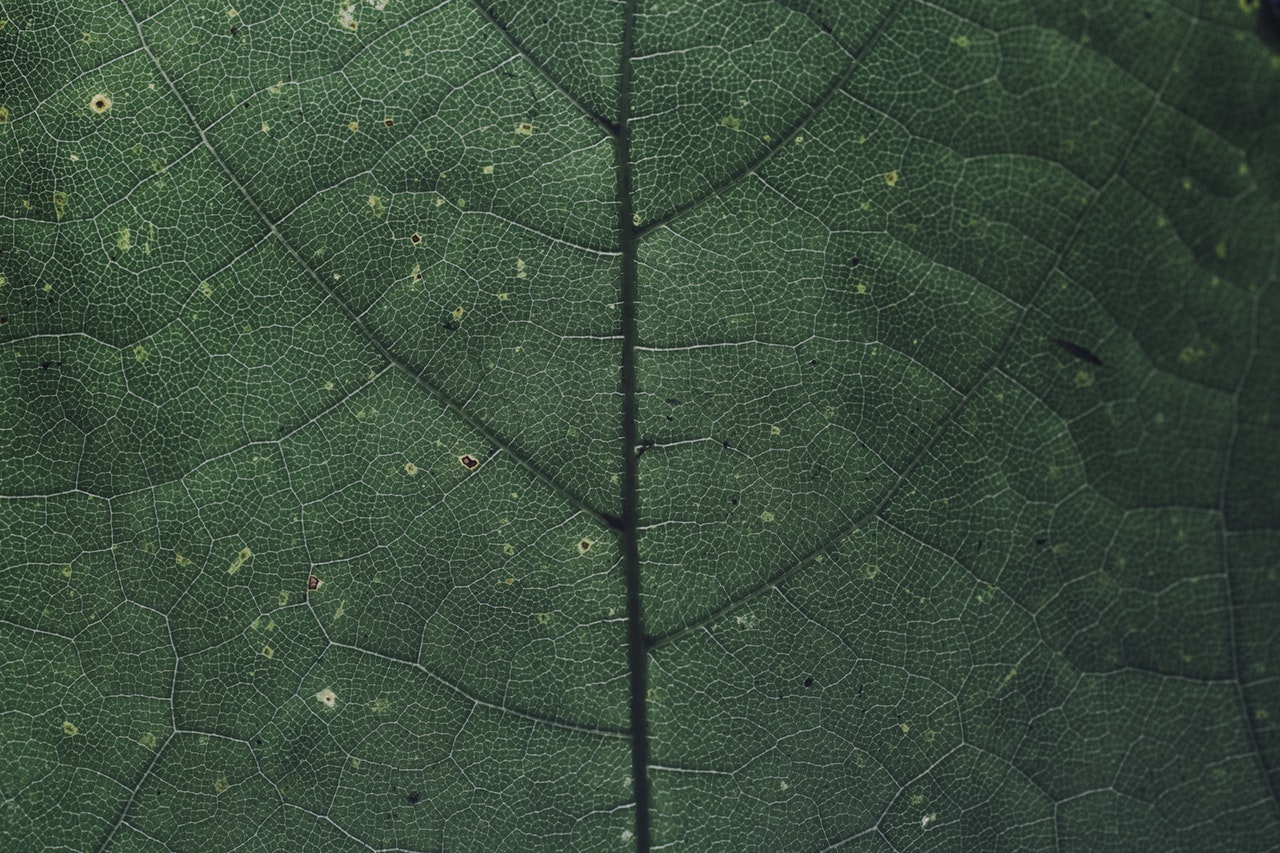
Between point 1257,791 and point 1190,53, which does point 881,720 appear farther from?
point 1190,53

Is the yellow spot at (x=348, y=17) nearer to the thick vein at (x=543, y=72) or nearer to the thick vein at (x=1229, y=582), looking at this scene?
the thick vein at (x=543, y=72)

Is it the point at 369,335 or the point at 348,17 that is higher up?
the point at 348,17

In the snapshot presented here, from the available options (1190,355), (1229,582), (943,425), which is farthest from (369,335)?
(1229,582)

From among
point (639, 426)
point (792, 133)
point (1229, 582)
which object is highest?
point (792, 133)

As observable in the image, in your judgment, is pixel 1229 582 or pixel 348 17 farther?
pixel 1229 582

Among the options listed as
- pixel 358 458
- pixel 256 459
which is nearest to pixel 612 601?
pixel 358 458

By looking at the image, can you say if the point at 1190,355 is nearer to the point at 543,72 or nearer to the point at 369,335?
the point at 543,72

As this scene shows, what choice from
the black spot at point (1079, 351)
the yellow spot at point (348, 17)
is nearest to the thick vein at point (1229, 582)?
the black spot at point (1079, 351)
